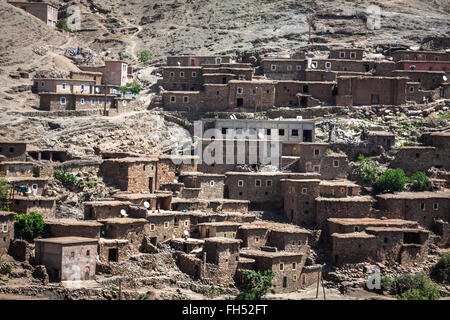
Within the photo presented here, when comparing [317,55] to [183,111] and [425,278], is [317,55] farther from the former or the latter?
[425,278]

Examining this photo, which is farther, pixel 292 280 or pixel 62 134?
pixel 62 134

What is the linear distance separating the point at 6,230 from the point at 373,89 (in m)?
30.9

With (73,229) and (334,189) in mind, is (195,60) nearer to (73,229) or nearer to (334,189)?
(334,189)

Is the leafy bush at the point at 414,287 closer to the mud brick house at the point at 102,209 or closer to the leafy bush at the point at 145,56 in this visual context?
the mud brick house at the point at 102,209

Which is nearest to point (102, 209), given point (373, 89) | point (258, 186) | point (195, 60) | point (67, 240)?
point (67, 240)

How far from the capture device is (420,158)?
2571 inches

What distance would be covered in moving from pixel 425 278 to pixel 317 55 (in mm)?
28780

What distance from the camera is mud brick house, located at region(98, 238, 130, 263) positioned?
5294 centimetres

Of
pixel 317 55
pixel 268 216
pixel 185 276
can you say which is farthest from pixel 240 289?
pixel 317 55

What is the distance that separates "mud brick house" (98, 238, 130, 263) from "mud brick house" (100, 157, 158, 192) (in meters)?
5.88

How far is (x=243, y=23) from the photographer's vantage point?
92.8 metres

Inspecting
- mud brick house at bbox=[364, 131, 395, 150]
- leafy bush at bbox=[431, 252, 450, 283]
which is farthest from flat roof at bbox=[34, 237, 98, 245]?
mud brick house at bbox=[364, 131, 395, 150]

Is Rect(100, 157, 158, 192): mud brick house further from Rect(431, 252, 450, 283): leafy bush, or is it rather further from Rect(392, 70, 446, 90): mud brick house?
Rect(392, 70, 446, 90): mud brick house
